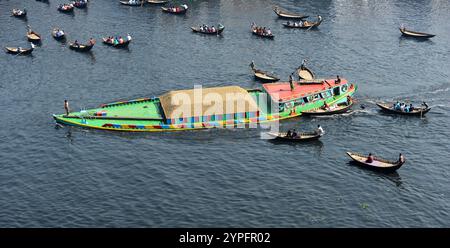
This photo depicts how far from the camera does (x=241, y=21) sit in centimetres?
16388

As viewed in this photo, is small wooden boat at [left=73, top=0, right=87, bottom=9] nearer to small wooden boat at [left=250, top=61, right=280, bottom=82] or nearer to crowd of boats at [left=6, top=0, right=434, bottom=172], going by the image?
small wooden boat at [left=250, top=61, right=280, bottom=82]

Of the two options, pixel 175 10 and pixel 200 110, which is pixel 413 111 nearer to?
pixel 200 110

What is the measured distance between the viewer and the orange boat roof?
103m

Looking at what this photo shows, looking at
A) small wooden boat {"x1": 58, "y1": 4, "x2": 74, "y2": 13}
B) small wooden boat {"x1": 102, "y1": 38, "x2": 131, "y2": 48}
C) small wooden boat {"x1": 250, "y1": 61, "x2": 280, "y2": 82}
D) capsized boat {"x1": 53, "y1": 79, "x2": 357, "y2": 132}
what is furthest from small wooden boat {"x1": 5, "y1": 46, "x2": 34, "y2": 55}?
small wooden boat {"x1": 250, "y1": 61, "x2": 280, "y2": 82}

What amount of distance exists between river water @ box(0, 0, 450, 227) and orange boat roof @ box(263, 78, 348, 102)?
15.7ft

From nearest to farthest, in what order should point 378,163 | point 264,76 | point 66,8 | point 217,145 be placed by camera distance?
point 378,163 → point 217,145 → point 264,76 → point 66,8

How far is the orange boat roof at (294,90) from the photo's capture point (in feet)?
339

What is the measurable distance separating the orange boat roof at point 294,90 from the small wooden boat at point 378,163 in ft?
62.9

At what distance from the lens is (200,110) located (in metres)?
97.9

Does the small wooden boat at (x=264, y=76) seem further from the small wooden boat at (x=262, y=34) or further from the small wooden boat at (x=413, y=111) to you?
the small wooden boat at (x=262, y=34)

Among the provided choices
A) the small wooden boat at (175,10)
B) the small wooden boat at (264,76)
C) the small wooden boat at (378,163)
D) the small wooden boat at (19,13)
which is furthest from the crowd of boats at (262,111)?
the small wooden boat at (19,13)

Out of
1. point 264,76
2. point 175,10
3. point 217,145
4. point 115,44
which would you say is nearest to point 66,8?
point 175,10

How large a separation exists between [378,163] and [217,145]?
24204 mm
